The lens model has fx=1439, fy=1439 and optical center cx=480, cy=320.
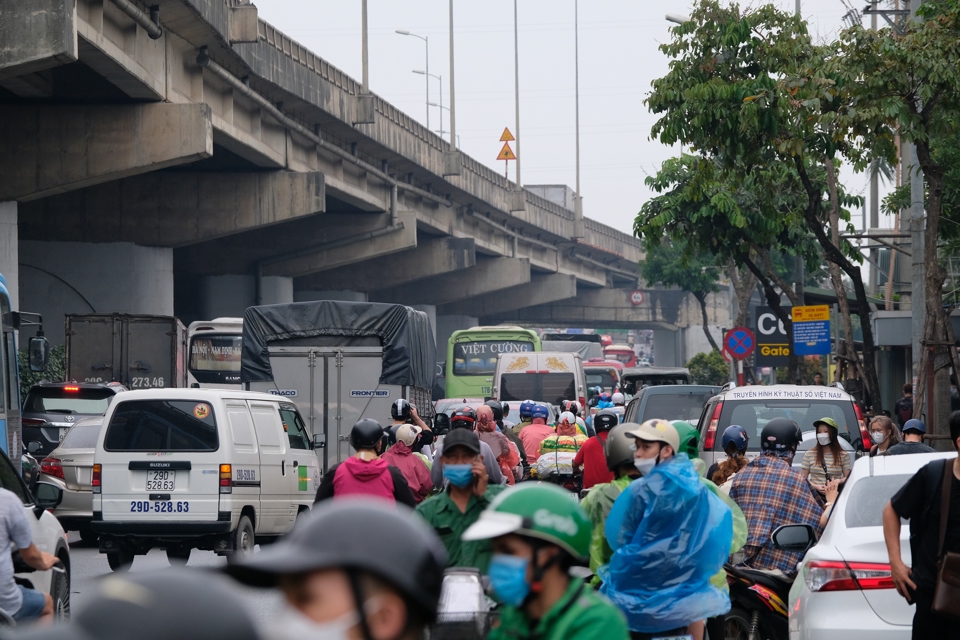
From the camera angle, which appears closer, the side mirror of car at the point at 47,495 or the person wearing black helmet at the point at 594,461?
the side mirror of car at the point at 47,495

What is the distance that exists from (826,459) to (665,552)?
5872mm

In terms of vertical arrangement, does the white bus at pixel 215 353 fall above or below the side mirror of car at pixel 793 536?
above

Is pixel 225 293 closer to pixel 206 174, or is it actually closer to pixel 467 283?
pixel 206 174

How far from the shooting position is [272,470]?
568 inches

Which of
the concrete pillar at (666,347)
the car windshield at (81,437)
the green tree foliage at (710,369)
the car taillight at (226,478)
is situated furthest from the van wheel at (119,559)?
the concrete pillar at (666,347)

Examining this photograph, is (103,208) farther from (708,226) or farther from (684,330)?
(684,330)

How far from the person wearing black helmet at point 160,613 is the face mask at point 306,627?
12cm

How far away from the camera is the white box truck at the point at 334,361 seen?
19609 mm

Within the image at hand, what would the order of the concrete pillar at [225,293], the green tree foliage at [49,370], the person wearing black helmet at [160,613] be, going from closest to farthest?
the person wearing black helmet at [160,613], the green tree foliage at [49,370], the concrete pillar at [225,293]

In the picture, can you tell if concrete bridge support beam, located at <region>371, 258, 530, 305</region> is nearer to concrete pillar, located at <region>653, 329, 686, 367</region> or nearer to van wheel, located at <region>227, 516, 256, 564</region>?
concrete pillar, located at <region>653, 329, 686, 367</region>

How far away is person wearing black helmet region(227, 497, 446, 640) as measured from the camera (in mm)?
1971

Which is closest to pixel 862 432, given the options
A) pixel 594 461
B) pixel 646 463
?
pixel 594 461

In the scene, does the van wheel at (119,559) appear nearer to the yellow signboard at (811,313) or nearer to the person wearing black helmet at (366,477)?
the person wearing black helmet at (366,477)

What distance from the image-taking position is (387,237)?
1781 inches
